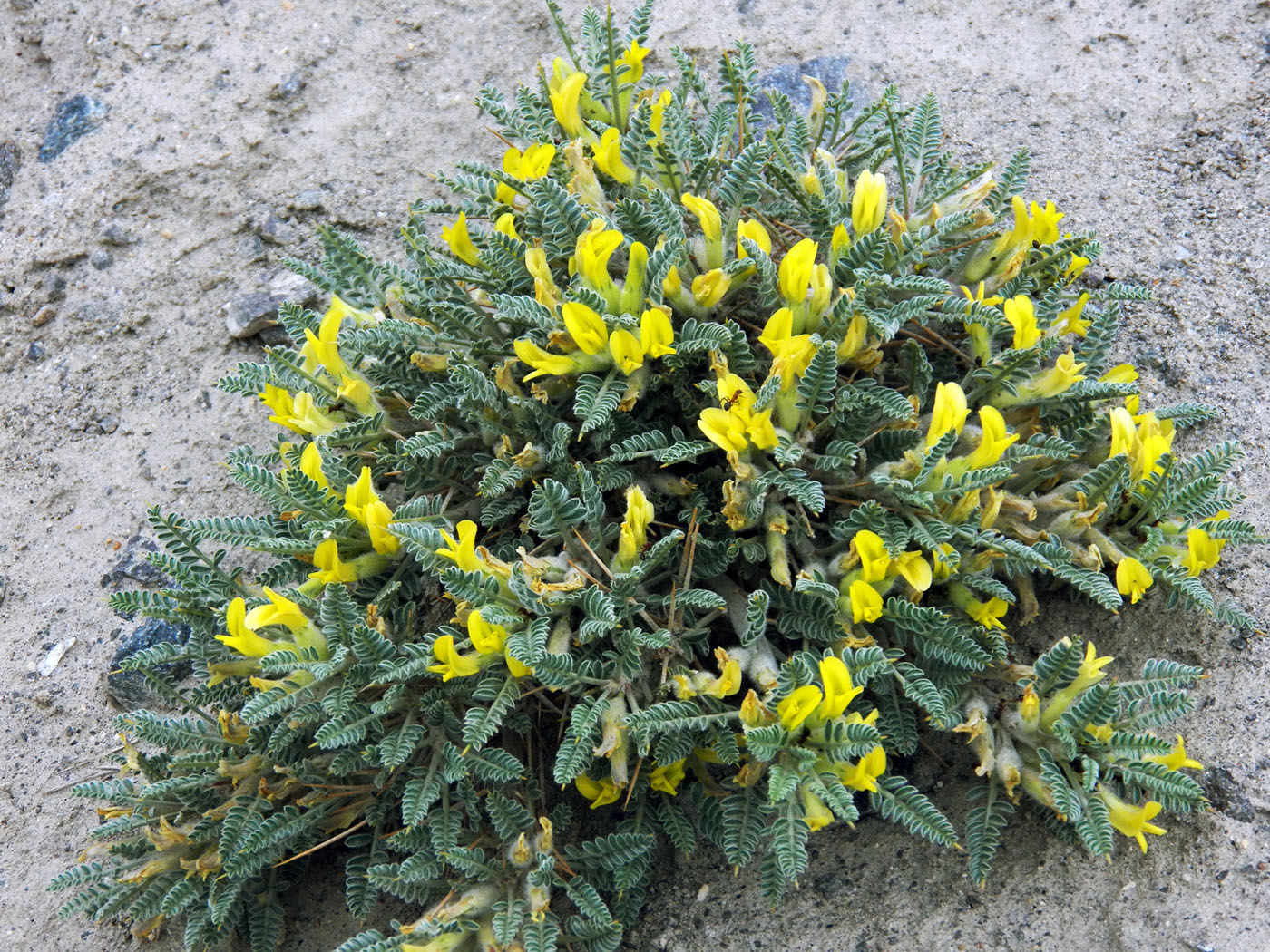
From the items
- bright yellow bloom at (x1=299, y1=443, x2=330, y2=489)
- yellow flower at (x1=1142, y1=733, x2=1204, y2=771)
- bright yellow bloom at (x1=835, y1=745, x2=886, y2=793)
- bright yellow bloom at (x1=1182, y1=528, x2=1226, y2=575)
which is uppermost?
bright yellow bloom at (x1=299, y1=443, x2=330, y2=489)

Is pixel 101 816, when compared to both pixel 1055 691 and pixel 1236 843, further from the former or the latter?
pixel 1236 843

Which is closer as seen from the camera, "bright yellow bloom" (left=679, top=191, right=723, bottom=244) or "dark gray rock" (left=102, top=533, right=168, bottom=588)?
"bright yellow bloom" (left=679, top=191, right=723, bottom=244)

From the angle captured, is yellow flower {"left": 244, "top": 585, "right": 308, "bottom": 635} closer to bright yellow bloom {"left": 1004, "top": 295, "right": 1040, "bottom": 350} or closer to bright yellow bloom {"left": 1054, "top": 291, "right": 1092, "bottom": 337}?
bright yellow bloom {"left": 1004, "top": 295, "right": 1040, "bottom": 350}

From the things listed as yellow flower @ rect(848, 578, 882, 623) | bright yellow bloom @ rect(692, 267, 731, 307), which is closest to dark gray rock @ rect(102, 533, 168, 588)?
bright yellow bloom @ rect(692, 267, 731, 307)

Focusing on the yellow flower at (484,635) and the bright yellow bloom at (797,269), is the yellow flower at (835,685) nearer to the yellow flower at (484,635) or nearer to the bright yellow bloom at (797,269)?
the yellow flower at (484,635)

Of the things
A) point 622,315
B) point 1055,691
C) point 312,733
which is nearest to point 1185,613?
point 1055,691

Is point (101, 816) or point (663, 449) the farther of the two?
point (101, 816)
